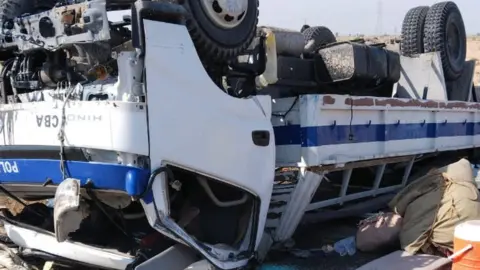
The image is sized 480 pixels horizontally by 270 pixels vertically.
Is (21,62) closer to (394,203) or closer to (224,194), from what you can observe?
(224,194)

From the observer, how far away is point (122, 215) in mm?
3789

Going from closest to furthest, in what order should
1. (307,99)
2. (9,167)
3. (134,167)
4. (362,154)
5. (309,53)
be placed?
(134,167)
(9,167)
(307,99)
(362,154)
(309,53)

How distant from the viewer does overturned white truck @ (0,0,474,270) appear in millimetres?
3154

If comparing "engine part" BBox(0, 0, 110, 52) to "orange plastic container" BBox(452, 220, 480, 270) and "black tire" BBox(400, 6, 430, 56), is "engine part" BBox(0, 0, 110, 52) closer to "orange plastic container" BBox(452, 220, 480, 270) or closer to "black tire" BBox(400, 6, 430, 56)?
"orange plastic container" BBox(452, 220, 480, 270)

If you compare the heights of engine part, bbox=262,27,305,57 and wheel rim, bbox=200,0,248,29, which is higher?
wheel rim, bbox=200,0,248,29

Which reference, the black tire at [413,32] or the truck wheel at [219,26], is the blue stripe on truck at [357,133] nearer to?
the truck wheel at [219,26]

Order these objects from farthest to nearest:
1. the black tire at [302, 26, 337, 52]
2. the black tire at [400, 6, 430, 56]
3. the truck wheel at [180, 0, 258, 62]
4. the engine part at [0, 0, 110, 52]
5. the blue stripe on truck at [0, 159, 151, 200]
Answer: the black tire at [400, 6, 430, 56], the black tire at [302, 26, 337, 52], the truck wheel at [180, 0, 258, 62], the engine part at [0, 0, 110, 52], the blue stripe on truck at [0, 159, 151, 200]

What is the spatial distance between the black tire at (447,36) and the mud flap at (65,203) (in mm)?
4251

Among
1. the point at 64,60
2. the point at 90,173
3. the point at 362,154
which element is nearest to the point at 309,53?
the point at 362,154

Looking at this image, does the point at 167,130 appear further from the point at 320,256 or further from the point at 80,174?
the point at 320,256

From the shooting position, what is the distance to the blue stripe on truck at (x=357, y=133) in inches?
158

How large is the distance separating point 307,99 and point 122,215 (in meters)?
1.44

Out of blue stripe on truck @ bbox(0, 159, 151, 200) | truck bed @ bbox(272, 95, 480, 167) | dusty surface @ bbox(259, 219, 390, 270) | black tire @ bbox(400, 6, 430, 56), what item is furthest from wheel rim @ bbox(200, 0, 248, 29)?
black tire @ bbox(400, 6, 430, 56)

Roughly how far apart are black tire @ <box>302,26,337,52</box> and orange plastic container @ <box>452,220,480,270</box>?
2332mm
